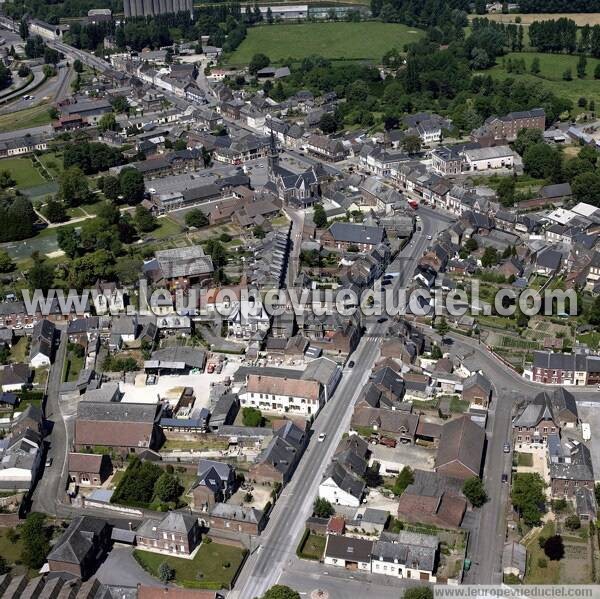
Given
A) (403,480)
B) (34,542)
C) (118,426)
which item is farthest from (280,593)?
(118,426)

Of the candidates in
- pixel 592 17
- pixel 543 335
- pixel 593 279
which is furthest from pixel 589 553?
pixel 592 17

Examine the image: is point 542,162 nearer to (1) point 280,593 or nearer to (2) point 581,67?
(2) point 581,67

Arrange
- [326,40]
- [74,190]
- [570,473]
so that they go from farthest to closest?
[326,40] → [74,190] → [570,473]

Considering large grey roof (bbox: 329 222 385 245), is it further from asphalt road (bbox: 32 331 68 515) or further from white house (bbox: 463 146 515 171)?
asphalt road (bbox: 32 331 68 515)

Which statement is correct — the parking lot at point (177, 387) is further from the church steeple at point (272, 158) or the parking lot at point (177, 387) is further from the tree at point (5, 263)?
the church steeple at point (272, 158)

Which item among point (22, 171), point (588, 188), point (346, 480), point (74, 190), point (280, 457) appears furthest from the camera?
point (22, 171)

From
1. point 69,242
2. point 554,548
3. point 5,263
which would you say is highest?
point 69,242
